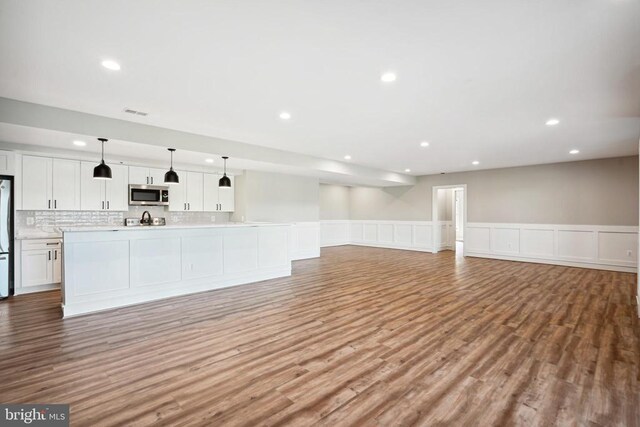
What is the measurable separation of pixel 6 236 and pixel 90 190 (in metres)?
1.40

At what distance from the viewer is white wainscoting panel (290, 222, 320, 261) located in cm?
848

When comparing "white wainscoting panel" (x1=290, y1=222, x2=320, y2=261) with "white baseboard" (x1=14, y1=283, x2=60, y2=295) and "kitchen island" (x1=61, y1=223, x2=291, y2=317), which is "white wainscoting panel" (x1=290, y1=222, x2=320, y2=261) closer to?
"kitchen island" (x1=61, y1=223, x2=291, y2=317)

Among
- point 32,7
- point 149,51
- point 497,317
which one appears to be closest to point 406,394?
point 497,317

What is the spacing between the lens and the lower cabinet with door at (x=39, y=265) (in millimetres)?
4926

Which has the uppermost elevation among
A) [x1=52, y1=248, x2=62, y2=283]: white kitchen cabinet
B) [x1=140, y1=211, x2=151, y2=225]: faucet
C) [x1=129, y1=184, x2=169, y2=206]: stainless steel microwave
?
[x1=129, y1=184, x2=169, y2=206]: stainless steel microwave

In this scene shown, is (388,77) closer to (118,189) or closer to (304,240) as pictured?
(118,189)

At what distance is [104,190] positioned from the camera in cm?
587

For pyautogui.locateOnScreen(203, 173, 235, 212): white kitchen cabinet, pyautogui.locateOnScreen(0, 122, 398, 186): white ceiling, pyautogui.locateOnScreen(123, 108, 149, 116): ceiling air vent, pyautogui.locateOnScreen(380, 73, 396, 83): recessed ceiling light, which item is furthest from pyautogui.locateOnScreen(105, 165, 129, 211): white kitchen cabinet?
pyautogui.locateOnScreen(380, 73, 396, 83): recessed ceiling light

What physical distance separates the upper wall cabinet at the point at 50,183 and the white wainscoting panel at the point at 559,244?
992 cm

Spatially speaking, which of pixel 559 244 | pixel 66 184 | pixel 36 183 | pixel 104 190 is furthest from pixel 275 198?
pixel 559 244

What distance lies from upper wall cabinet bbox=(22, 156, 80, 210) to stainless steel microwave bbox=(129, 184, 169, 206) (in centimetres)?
89

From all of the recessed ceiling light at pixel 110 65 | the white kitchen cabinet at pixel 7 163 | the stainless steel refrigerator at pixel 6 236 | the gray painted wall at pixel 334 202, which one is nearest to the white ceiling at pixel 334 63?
the recessed ceiling light at pixel 110 65

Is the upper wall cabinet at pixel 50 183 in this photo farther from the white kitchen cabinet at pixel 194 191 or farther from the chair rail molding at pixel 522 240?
the chair rail molding at pixel 522 240

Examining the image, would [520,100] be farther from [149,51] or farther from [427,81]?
[149,51]
